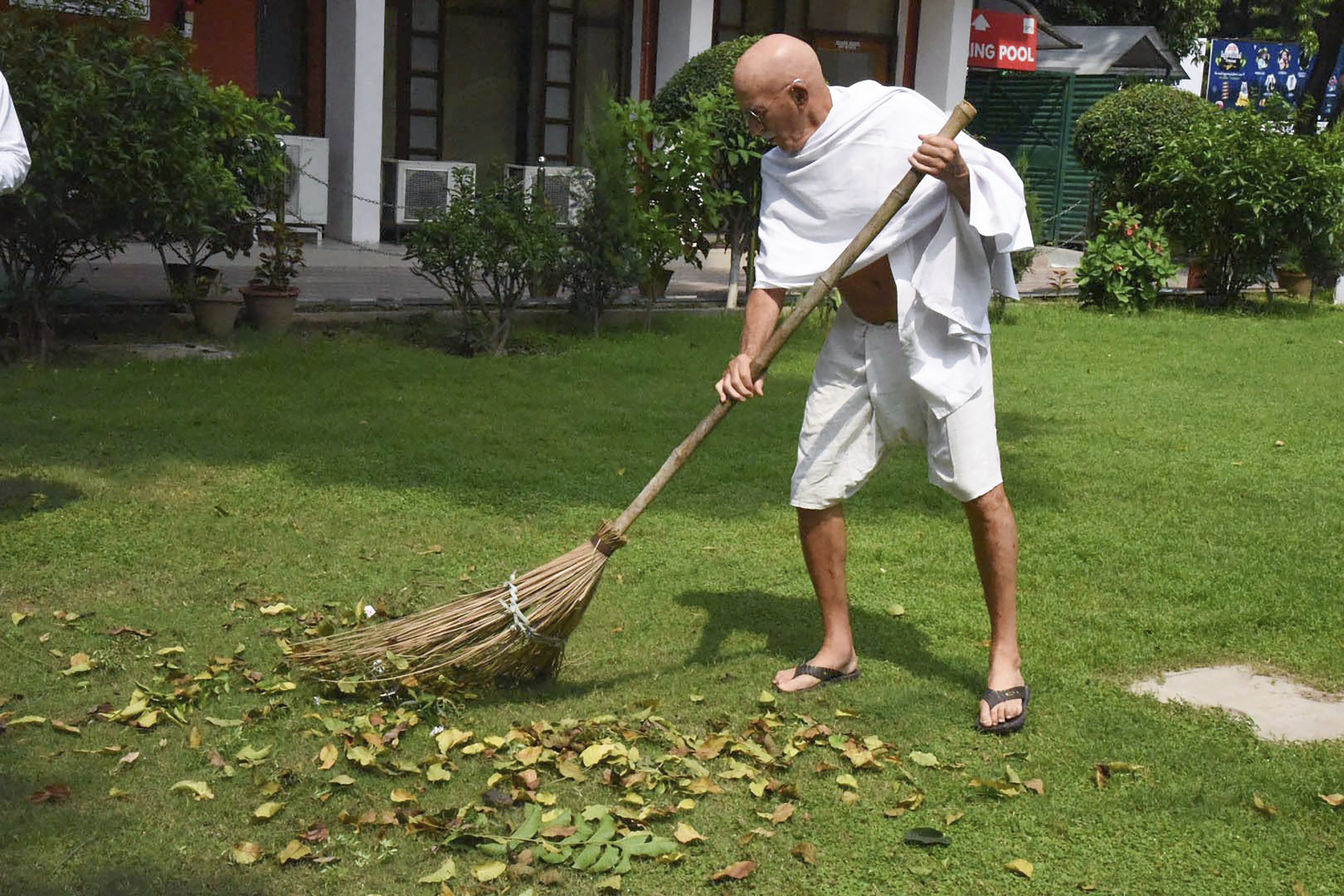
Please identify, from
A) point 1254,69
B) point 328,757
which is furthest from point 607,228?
point 1254,69

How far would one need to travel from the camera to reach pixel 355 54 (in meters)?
13.9

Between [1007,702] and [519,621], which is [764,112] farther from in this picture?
[1007,702]

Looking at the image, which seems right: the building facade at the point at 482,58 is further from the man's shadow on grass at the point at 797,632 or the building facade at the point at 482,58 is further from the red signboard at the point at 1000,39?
the man's shadow on grass at the point at 797,632

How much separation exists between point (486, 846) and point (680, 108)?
10.3 m

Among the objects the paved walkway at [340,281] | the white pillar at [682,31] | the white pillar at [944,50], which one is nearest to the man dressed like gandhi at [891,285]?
A: the paved walkway at [340,281]

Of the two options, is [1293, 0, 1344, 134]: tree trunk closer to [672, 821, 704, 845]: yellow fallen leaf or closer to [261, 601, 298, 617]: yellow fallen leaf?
[261, 601, 298, 617]: yellow fallen leaf

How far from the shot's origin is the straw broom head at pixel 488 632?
415cm

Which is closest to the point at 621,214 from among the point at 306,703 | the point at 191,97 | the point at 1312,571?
the point at 191,97

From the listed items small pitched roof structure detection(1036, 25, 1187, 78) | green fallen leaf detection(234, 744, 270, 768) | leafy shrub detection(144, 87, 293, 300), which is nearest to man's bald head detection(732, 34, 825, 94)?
green fallen leaf detection(234, 744, 270, 768)

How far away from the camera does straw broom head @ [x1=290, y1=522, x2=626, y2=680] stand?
4.15 meters

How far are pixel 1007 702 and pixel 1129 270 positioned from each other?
415 inches

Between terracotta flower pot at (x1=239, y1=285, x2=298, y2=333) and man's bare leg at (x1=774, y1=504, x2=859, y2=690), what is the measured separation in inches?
238

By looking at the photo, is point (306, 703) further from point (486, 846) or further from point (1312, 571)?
point (1312, 571)

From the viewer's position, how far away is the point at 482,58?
17.0 meters
